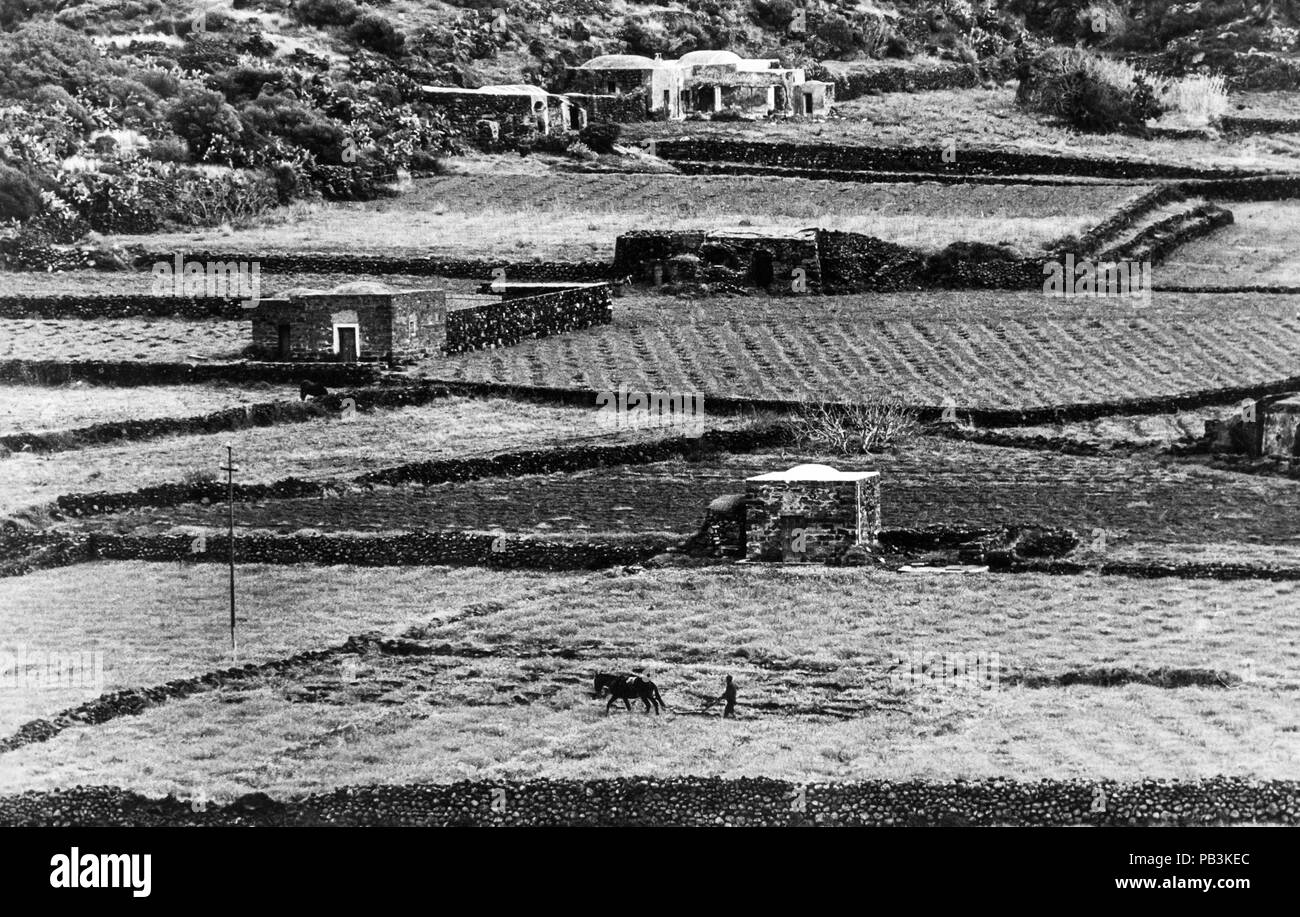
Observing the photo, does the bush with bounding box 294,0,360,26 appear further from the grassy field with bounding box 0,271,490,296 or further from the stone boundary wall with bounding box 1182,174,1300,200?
the stone boundary wall with bounding box 1182,174,1300,200

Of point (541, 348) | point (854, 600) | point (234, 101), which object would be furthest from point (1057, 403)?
point (234, 101)

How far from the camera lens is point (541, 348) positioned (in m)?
47.3

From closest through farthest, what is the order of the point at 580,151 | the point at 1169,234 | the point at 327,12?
the point at 1169,234 < the point at 580,151 < the point at 327,12

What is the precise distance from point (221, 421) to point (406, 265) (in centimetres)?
975

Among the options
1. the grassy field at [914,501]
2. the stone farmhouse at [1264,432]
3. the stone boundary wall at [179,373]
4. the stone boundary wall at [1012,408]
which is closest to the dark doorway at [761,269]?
the stone boundary wall at [1012,408]

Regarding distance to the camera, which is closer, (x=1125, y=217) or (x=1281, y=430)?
(x=1281, y=430)

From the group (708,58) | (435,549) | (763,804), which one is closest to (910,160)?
(708,58)

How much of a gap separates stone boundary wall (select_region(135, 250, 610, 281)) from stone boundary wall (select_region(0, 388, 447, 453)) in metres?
6.11

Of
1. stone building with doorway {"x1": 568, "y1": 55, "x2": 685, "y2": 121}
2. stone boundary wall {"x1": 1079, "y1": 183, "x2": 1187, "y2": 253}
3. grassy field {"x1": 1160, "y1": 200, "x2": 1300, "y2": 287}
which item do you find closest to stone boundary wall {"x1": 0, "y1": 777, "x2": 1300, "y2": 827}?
grassy field {"x1": 1160, "y1": 200, "x2": 1300, "y2": 287}

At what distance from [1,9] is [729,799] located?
26.7 meters

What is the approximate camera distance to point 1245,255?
54.5 metres

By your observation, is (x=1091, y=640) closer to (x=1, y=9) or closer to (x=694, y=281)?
(x=694, y=281)

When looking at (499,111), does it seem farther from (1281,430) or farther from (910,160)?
(1281,430)

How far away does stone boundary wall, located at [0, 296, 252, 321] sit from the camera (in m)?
47.3
